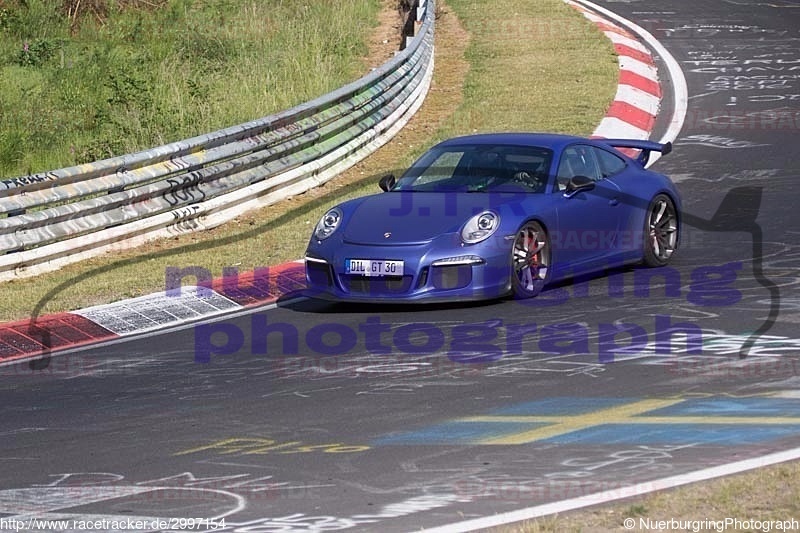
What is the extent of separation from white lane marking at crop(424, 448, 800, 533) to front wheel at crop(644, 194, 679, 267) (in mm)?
5232

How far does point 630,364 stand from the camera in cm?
802

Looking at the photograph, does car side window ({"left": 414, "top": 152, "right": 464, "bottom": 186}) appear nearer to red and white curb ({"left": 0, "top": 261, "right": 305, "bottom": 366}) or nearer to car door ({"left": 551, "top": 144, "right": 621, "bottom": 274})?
car door ({"left": 551, "top": 144, "right": 621, "bottom": 274})

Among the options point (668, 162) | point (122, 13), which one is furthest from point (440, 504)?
point (122, 13)

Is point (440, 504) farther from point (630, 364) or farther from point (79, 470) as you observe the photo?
point (630, 364)

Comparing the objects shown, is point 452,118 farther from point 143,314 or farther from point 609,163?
point 143,314

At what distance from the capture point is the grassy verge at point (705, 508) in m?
5.14

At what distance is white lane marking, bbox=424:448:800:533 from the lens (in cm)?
531

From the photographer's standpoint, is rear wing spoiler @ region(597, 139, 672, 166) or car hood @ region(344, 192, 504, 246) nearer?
car hood @ region(344, 192, 504, 246)

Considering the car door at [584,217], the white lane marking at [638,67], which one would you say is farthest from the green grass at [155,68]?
the car door at [584,217]

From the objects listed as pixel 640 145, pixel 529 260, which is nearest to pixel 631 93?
pixel 640 145

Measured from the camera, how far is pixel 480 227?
32.5 feet

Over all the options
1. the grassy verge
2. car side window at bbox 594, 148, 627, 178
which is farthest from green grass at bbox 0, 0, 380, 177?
the grassy verge

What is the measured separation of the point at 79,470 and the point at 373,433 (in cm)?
143

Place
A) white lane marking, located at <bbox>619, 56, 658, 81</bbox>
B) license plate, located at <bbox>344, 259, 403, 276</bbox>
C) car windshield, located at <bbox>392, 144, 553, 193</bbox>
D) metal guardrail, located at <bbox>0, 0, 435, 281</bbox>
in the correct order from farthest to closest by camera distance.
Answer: white lane marking, located at <bbox>619, 56, 658, 81</bbox>, metal guardrail, located at <bbox>0, 0, 435, 281</bbox>, car windshield, located at <bbox>392, 144, 553, 193</bbox>, license plate, located at <bbox>344, 259, 403, 276</bbox>
